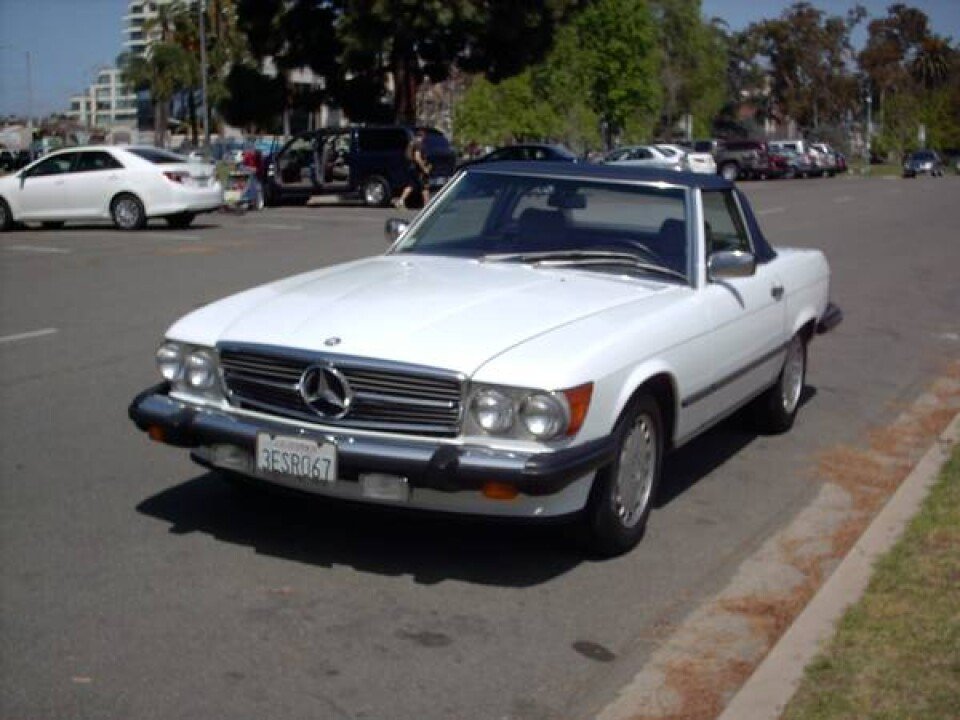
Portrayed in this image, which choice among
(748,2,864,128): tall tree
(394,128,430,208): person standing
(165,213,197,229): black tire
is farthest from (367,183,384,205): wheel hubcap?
(748,2,864,128): tall tree

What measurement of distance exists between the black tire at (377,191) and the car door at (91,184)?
10.0 m

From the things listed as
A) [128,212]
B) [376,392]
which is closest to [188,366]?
[376,392]

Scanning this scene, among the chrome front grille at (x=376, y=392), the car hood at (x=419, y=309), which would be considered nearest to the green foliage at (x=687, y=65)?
the car hood at (x=419, y=309)

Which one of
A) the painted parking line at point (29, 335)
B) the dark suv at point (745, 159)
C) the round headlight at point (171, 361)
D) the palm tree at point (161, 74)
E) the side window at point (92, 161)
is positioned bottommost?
the painted parking line at point (29, 335)

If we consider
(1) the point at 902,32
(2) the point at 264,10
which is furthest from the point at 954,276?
(1) the point at 902,32

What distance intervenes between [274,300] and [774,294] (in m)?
2.84

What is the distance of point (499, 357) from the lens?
506 cm

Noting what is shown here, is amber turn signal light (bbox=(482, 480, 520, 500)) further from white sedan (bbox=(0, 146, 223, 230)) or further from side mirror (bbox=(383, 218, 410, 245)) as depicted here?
white sedan (bbox=(0, 146, 223, 230))

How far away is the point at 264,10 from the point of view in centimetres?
4459

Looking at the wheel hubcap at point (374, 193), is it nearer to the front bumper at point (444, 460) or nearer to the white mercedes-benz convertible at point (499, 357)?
the white mercedes-benz convertible at point (499, 357)

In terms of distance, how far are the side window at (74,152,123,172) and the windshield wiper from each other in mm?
17627

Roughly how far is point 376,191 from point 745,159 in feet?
106

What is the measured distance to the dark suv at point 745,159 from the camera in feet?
199

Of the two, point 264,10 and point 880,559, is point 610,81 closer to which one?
point 264,10
